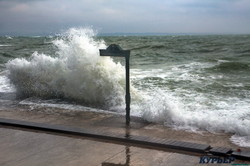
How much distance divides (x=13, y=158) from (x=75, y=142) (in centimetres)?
92

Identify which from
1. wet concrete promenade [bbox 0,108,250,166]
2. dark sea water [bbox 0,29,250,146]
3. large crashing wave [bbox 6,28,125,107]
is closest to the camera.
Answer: wet concrete promenade [bbox 0,108,250,166]

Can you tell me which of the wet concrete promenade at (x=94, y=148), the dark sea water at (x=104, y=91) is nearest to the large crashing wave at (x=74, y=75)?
the dark sea water at (x=104, y=91)

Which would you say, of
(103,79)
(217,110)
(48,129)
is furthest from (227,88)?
(48,129)

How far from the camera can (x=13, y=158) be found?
4402 mm

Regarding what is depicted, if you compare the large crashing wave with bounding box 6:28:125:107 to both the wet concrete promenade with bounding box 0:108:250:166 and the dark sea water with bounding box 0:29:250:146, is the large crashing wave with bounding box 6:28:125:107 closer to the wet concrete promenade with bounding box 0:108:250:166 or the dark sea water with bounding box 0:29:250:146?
the dark sea water with bounding box 0:29:250:146

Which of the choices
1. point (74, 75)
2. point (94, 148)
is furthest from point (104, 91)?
point (94, 148)

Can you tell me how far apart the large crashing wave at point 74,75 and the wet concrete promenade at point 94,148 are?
2.30m

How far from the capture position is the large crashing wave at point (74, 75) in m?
8.80

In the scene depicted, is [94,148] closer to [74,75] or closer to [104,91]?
[104,91]

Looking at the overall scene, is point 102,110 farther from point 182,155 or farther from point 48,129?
point 182,155

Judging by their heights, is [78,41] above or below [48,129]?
above

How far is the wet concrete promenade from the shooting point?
167 inches

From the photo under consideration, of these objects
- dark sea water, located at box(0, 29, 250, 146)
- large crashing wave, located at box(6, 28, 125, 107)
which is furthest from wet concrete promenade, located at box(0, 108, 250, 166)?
large crashing wave, located at box(6, 28, 125, 107)

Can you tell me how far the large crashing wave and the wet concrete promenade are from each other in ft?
7.55
